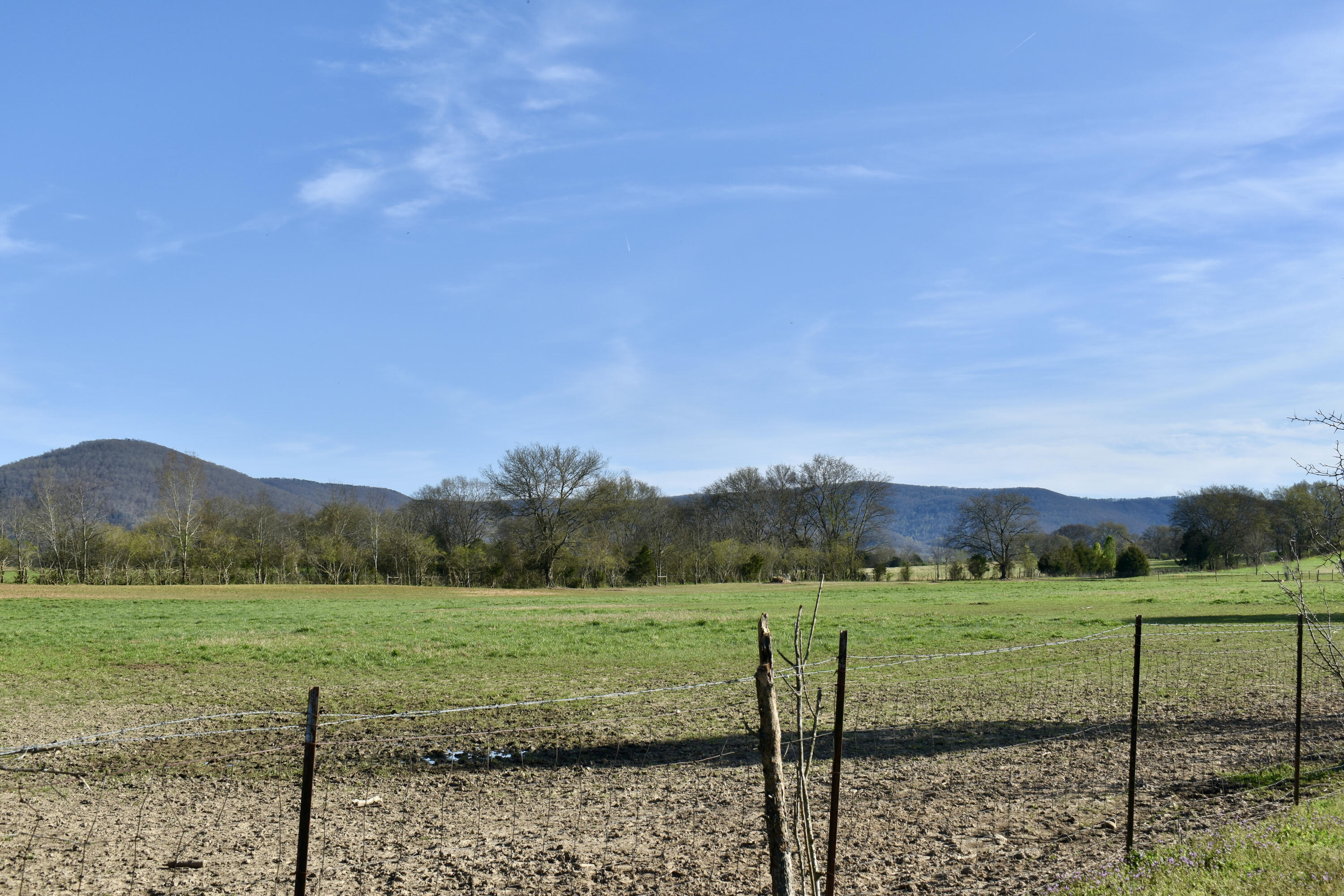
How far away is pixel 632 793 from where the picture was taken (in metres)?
8.53

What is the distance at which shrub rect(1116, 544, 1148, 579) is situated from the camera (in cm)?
8681

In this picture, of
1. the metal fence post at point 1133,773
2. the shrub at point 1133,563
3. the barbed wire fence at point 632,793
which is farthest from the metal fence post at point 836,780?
the shrub at point 1133,563

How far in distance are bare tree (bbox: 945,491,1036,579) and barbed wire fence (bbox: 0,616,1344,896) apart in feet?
280

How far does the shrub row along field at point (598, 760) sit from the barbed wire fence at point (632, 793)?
41mm

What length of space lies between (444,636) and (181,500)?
56284mm

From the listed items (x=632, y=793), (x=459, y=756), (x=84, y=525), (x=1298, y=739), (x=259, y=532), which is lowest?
(x=259, y=532)

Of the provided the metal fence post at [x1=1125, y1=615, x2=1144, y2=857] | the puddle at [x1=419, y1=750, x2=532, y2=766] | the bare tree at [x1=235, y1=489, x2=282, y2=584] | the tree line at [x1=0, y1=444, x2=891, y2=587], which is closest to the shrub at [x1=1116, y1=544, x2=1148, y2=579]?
the tree line at [x1=0, y1=444, x2=891, y2=587]

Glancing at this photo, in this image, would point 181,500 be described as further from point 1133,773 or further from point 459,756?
point 1133,773

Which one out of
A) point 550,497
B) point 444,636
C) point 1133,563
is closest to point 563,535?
point 550,497

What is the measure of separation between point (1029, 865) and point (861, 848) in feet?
A: 4.08

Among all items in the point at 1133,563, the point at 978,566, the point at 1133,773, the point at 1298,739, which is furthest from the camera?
the point at 1133,563

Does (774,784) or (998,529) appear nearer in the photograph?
(774,784)

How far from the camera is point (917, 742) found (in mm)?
10594

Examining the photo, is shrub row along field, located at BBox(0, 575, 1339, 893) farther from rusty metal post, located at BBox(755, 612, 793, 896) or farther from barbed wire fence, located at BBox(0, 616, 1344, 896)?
rusty metal post, located at BBox(755, 612, 793, 896)
